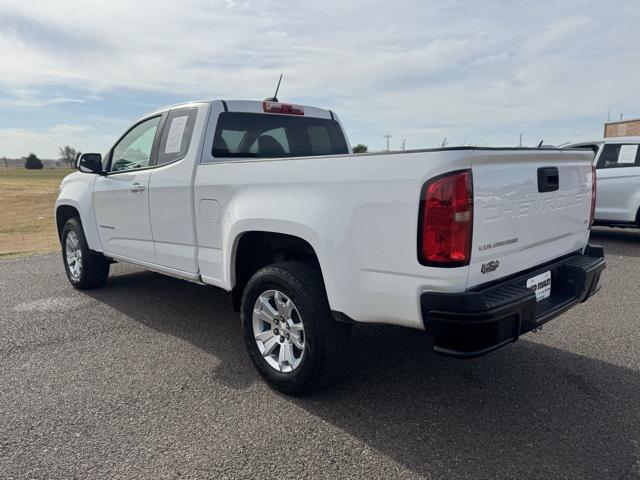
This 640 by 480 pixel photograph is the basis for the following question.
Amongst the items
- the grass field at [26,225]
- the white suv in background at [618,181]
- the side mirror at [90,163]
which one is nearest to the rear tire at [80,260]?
the side mirror at [90,163]

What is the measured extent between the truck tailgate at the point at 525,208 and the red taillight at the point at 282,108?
236cm

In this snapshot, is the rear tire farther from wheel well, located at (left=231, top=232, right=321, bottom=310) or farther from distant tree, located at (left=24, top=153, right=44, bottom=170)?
distant tree, located at (left=24, top=153, right=44, bottom=170)

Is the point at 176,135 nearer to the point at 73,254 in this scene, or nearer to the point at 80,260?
the point at 80,260

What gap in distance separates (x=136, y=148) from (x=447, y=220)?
346cm

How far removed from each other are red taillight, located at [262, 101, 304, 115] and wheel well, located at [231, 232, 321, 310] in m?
1.41

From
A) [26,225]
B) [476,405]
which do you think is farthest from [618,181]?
[26,225]

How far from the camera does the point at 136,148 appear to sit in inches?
186

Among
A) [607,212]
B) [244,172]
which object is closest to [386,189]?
[244,172]

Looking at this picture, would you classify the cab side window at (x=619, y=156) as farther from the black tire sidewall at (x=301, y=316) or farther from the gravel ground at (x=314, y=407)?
the black tire sidewall at (x=301, y=316)

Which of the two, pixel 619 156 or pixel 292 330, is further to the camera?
pixel 619 156

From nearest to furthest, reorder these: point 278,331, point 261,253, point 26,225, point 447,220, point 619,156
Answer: point 447,220, point 278,331, point 261,253, point 619,156, point 26,225

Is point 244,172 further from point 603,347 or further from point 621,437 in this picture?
point 603,347

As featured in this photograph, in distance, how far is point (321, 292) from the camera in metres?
2.93

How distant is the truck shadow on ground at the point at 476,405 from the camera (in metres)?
2.46
